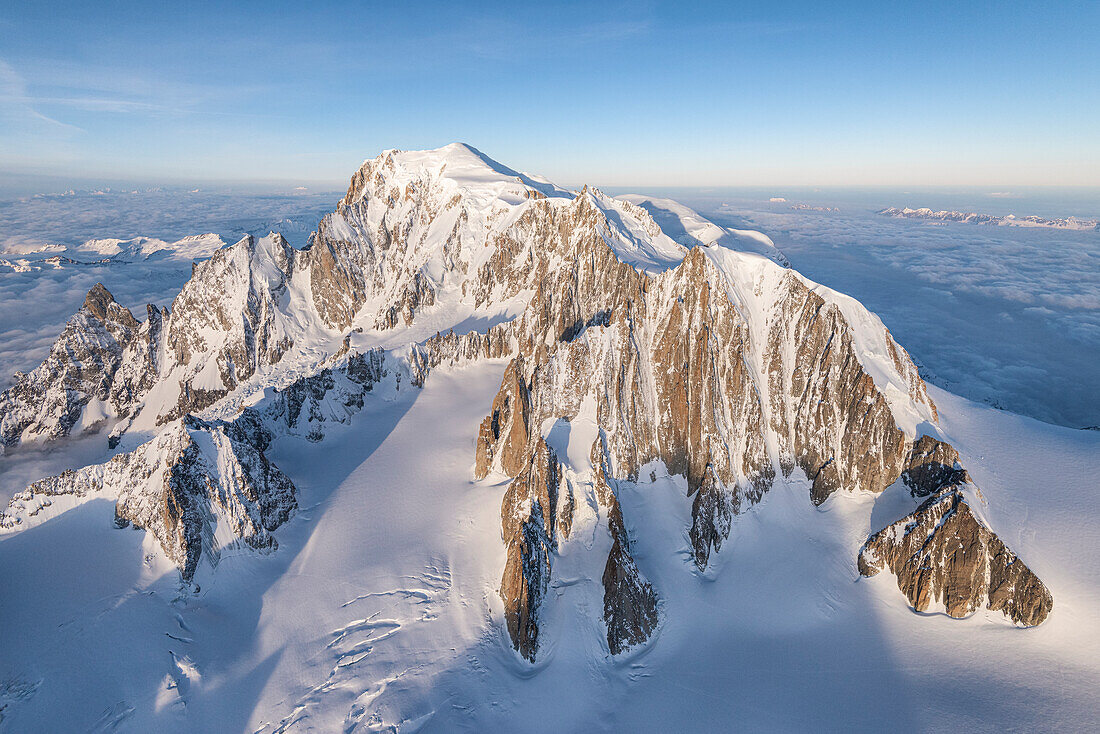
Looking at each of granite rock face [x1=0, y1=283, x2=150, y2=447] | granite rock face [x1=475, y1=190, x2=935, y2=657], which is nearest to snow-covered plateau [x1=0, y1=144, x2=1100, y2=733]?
granite rock face [x1=475, y1=190, x2=935, y2=657]

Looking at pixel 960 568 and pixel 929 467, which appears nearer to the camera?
pixel 960 568

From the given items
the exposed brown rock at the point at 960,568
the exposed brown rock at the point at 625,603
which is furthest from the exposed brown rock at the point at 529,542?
the exposed brown rock at the point at 960,568

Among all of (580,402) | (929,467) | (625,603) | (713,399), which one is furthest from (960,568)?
(580,402)

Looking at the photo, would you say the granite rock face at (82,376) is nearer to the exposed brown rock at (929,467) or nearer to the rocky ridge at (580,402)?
the rocky ridge at (580,402)

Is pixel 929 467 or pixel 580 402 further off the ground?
pixel 580 402

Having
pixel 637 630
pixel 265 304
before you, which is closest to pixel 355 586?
pixel 637 630

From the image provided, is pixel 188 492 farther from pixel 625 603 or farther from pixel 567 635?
pixel 625 603
